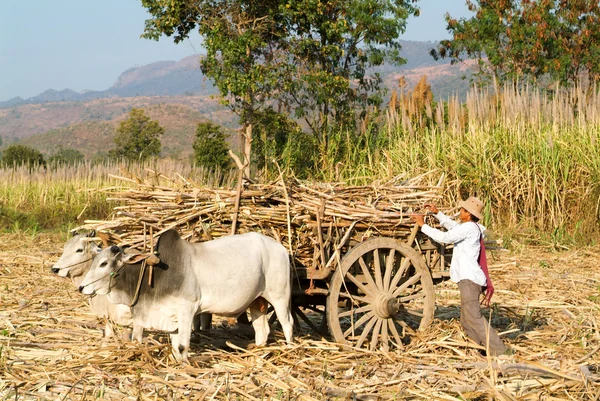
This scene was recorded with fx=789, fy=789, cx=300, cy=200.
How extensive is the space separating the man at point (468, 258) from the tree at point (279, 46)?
829cm

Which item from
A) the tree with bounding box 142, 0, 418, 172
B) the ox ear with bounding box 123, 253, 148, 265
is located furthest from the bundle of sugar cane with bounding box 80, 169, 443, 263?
the tree with bounding box 142, 0, 418, 172

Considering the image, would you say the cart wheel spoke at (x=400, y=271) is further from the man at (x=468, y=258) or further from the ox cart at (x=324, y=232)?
the man at (x=468, y=258)

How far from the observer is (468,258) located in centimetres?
655

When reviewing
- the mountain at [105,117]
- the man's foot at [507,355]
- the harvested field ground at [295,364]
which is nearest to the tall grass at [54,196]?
the harvested field ground at [295,364]

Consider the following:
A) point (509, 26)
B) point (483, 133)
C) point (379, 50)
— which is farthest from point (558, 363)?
point (509, 26)

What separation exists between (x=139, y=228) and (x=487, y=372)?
9.97 ft

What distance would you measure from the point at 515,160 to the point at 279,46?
6480 millimetres

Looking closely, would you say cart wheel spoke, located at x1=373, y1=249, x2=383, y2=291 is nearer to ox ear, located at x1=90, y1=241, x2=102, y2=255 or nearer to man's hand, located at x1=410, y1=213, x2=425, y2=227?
man's hand, located at x1=410, y1=213, x2=425, y2=227

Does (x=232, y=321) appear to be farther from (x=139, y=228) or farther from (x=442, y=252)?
(x=442, y=252)

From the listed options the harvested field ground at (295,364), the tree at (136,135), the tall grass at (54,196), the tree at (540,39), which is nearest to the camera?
the harvested field ground at (295,364)

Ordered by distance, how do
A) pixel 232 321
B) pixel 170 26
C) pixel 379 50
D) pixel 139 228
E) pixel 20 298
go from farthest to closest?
pixel 379 50 → pixel 170 26 → pixel 20 298 → pixel 232 321 → pixel 139 228

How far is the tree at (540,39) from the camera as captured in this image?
23234 mm

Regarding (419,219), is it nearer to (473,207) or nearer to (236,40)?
(473,207)

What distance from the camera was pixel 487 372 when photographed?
232 inches
